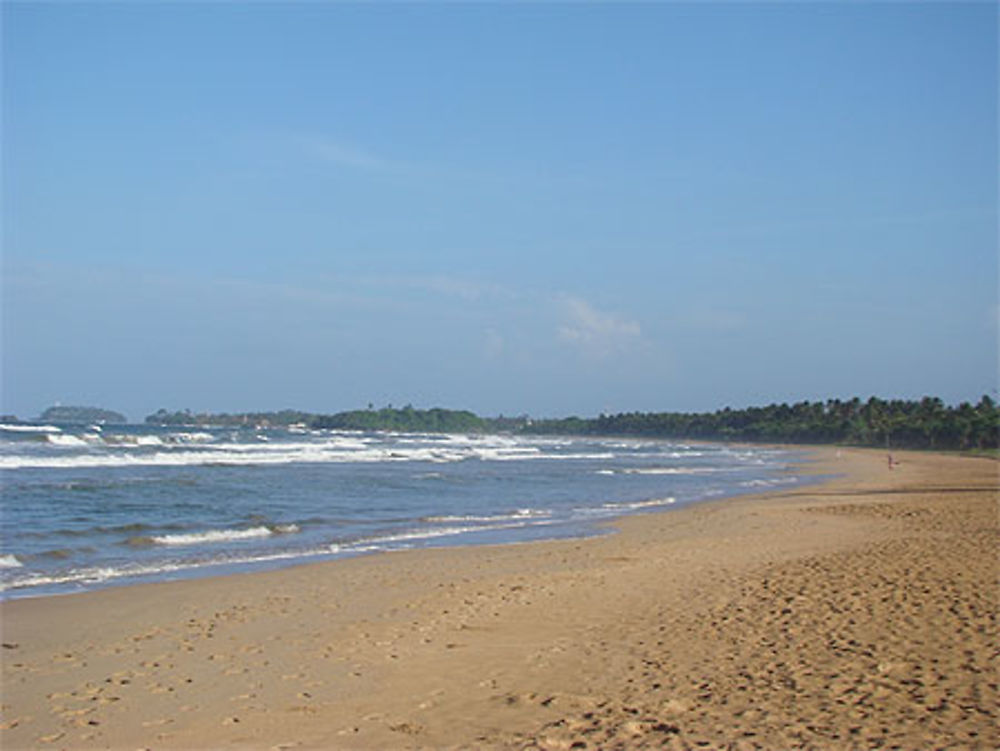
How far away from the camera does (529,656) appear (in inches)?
301

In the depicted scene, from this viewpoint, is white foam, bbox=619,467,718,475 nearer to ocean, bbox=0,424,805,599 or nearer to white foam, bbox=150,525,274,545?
ocean, bbox=0,424,805,599

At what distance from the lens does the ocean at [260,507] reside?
549 inches

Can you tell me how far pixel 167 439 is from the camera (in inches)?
2398

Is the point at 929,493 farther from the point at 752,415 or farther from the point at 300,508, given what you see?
the point at 752,415

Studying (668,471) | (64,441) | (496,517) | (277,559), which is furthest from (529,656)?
(64,441)

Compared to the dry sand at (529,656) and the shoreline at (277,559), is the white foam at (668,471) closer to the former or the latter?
the shoreline at (277,559)

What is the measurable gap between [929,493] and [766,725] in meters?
26.1

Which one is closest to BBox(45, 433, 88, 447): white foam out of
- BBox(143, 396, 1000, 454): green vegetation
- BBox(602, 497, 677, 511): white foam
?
BBox(602, 497, 677, 511): white foam

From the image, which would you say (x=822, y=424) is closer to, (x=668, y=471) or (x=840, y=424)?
(x=840, y=424)

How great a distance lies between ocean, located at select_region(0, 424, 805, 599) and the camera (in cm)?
1394

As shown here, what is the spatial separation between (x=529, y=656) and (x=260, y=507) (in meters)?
15.3

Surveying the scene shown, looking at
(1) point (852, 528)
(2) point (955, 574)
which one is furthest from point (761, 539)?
(2) point (955, 574)

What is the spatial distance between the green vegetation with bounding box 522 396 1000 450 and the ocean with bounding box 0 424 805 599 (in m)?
45.4

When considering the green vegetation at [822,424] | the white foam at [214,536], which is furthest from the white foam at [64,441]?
the green vegetation at [822,424]
